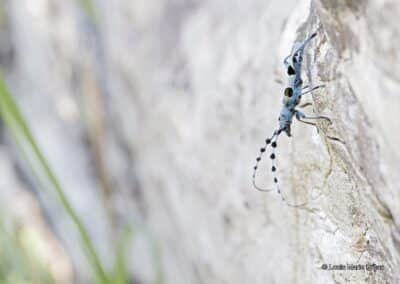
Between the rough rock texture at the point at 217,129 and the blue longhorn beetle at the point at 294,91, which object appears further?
the blue longhorn beetle at the point at 294,91

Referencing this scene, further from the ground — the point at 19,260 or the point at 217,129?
the point at 217,129

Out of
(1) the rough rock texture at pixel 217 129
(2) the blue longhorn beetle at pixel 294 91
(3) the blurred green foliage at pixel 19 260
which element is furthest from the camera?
(3) the blurred green foliage at pixel 19 260

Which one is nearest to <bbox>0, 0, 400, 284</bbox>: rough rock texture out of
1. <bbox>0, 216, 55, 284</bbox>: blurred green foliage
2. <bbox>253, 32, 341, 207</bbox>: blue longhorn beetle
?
<bbox>253, 32, 341, 207</bbox>: blue longhorn beetle

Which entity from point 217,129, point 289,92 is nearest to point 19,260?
point 217,129


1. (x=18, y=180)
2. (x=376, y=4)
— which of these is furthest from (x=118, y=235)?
(x=376, y=4)

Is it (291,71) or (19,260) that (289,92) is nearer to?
(291,71)

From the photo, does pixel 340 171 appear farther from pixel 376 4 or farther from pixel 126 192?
pixel 126 192

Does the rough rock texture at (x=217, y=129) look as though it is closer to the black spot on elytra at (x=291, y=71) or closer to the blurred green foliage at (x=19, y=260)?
the black spot on elytra at (x=291, y=71)

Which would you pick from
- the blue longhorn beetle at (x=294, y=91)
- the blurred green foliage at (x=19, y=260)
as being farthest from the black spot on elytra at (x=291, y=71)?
the blurred green foliage at (x=19, y=260)
